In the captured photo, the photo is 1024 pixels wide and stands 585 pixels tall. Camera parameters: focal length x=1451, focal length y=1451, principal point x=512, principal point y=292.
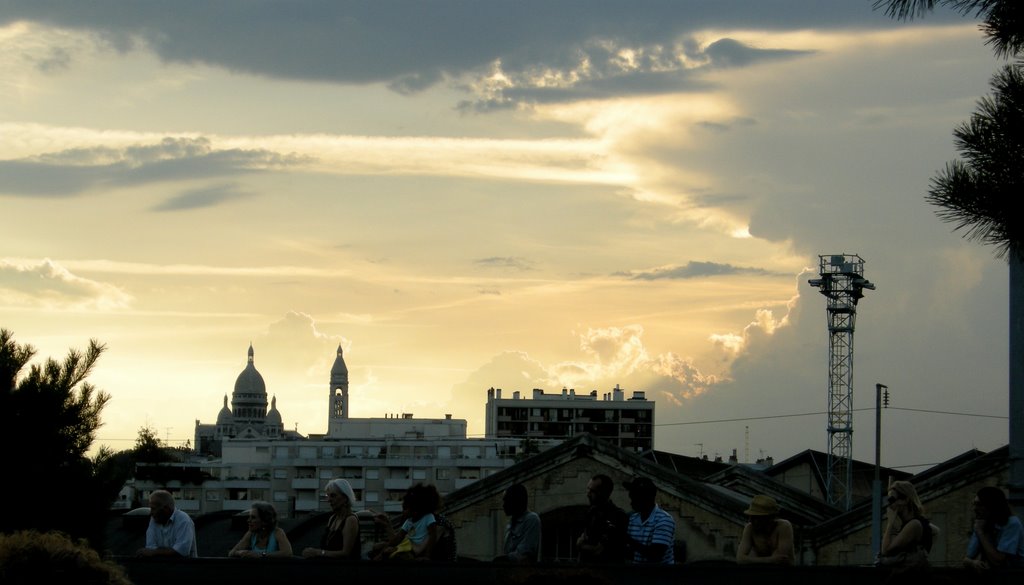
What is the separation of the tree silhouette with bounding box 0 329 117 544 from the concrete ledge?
10.7 meters

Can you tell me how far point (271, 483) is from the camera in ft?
464

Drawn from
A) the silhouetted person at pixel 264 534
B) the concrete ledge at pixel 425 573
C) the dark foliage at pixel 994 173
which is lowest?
the concrete ledge at pixel 425 573

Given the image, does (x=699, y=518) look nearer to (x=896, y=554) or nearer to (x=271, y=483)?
(x=896, y=554)

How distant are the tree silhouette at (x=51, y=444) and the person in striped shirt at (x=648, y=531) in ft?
35.9

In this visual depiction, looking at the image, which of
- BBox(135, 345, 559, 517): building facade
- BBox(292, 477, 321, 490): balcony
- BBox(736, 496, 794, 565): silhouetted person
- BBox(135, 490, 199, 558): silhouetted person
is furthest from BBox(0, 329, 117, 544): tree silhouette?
BBox(292, 477, 321, 490): balcony

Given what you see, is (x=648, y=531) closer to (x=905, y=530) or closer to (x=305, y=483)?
(x=905, y=530)

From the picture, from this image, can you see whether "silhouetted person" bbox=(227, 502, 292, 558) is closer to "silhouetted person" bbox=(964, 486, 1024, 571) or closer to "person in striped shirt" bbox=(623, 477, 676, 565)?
"person in striped shirt" bbox=(623, 477, 676, 565)

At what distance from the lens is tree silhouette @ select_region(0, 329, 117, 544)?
20.5m

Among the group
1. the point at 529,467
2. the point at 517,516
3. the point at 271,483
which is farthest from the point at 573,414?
the point at 517,516

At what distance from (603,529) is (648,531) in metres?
0.37

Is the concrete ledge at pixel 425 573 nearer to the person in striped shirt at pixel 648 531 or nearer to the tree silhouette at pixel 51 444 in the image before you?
the person in striped shirt at pixel 648 531

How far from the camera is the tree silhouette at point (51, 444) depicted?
20.5 metres

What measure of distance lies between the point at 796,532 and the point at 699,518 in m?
1.68

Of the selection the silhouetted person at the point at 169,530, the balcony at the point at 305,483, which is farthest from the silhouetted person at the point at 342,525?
the balcony at the point at 305,483
